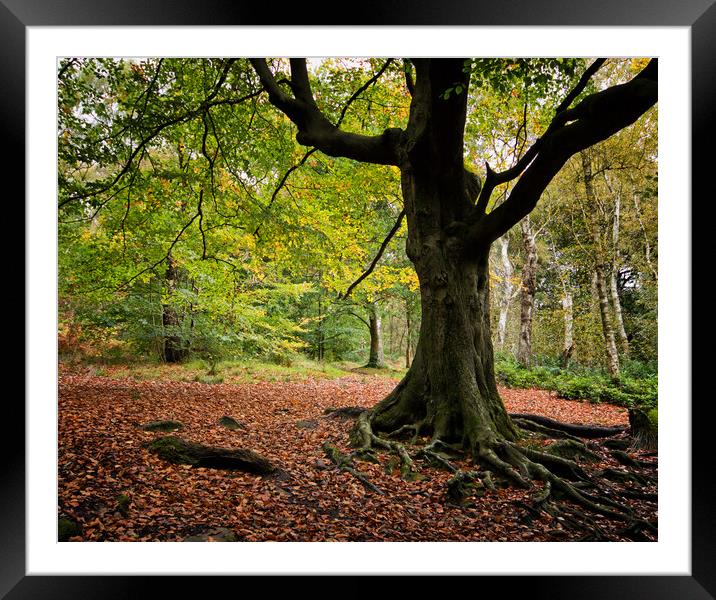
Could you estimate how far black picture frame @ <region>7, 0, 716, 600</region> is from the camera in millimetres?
1858

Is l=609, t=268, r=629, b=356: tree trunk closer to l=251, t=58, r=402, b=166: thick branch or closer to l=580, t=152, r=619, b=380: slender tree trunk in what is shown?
l=580, t=152, r=619, b=380: slender tree trunk

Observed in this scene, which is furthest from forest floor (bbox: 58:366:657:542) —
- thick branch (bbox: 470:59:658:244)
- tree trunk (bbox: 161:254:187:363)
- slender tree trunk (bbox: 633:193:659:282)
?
slender tree trunk (bbox: 633:193:659:282)

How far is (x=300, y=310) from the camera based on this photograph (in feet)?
45.3

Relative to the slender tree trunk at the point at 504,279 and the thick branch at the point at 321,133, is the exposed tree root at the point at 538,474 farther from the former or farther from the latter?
the slender tree trunk at the point at 504,279

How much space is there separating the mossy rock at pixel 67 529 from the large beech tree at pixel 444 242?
2.39 meters

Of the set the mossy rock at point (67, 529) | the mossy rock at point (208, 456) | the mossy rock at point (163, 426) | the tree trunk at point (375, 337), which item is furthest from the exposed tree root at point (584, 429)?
the tree trunk at point (375, 337)

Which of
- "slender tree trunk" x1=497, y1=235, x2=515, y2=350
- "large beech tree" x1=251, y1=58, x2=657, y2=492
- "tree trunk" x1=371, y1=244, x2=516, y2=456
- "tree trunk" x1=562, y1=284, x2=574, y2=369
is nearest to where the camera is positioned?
"large beech tree" x1=251, y1=58, x2=657, y2=492

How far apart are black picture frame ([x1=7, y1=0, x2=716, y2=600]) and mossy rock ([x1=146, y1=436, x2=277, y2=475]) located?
1296mm
